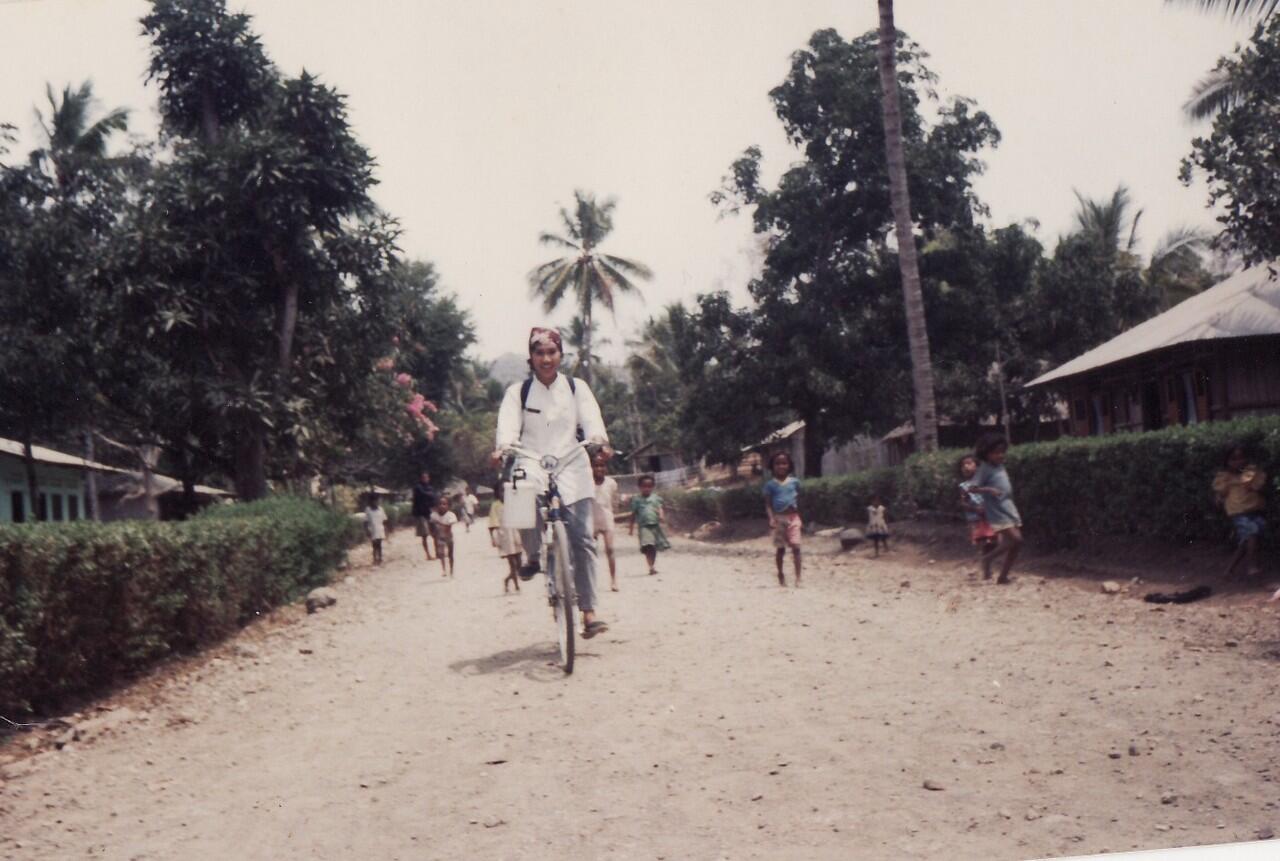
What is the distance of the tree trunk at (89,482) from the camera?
7410 mm

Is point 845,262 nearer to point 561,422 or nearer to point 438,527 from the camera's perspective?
point 438,527

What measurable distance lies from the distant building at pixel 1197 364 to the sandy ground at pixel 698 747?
17.8 ft

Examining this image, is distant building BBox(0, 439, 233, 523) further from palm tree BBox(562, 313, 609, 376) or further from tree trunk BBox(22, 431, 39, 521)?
palm tree BBox(562, 313, 609, 376)

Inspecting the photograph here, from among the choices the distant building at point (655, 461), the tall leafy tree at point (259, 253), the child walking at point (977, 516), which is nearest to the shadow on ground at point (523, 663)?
the tall leafy tree at point (259, 253)

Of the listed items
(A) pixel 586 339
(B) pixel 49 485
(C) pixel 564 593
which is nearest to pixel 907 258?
(A) pixel 586 339

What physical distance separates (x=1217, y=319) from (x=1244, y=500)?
5.56 m

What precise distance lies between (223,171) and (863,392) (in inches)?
638

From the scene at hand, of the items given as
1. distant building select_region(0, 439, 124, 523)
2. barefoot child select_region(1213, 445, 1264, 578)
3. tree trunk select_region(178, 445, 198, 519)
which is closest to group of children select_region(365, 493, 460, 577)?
tree trunk select_region(178, 445, 198, 519)

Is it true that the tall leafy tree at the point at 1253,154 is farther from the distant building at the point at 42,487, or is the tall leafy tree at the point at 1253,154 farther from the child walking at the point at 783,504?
the distant building at the point at 42,487

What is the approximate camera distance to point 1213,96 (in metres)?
6.77

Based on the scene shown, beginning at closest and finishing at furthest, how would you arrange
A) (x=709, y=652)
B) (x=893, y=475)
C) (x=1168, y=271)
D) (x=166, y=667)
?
(x=709, y=652), (x=166, y=667), (x=1168, y=271), (x=893, y=475)

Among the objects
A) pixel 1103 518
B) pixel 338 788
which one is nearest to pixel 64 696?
pixel 338 788

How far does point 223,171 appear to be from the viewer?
9.16m

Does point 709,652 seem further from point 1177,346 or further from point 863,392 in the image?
point 863,392
